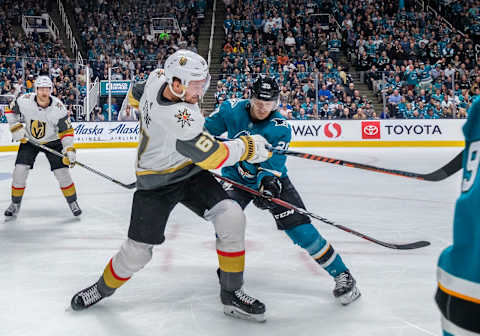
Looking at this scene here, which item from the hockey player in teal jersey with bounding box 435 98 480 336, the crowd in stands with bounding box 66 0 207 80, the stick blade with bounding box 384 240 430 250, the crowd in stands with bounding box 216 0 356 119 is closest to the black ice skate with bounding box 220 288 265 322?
the stick blade with bounding box 384 240 430 250

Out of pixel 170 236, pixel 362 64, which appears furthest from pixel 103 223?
pixel 362 64

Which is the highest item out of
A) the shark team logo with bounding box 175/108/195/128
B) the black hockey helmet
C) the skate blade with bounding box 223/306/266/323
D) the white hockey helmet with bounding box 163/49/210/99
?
the white hockey helmet with bounding box 163/49/210/99

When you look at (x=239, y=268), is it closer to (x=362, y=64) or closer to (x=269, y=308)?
(x=269, y=308)

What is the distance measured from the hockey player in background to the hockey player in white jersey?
2554 mm

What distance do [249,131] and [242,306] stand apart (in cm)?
88

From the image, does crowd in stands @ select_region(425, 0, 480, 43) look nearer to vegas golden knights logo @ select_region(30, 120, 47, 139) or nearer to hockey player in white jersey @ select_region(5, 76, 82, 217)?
hockey player in white jersey @ select_region(5, 76, 82, 217)

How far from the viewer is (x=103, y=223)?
4.53 m

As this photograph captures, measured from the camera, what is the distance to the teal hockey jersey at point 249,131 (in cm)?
262

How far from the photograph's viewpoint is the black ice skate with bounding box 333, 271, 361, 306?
251cm

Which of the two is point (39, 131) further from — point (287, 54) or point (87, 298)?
point (287, 54)

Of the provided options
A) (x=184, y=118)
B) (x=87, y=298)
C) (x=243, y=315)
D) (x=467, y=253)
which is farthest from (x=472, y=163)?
(x=87, y=298)

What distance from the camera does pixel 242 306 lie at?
91.5 inches

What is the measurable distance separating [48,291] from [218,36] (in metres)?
15.0

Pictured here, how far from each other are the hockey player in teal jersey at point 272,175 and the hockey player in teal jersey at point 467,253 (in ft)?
5.18
